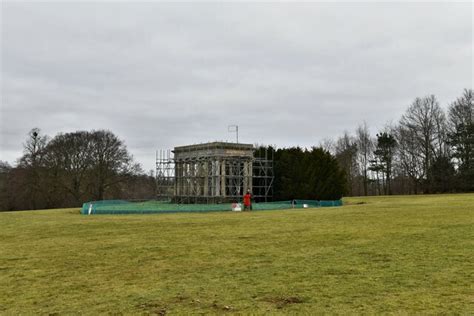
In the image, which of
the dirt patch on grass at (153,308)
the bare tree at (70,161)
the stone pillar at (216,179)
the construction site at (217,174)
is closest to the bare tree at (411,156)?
the construction site at (217,174)

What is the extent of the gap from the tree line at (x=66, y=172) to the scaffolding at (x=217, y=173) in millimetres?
9625


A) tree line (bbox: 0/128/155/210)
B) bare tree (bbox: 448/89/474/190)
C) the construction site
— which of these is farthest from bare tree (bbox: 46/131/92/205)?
bare tree (bbox: 448/89/474/190)

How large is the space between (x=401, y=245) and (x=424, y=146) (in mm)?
51117

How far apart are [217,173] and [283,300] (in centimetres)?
3184

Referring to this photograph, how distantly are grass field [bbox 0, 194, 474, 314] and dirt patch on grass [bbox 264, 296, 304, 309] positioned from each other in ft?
0.04

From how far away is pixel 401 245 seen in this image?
388 inches

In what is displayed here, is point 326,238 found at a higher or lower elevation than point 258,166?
lower

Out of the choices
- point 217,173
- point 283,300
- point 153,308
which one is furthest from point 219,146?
point 153,308

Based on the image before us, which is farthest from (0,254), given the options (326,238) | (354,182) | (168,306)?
(354,182)

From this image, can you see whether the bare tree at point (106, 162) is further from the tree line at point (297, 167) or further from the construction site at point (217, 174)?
the construction site at point (217, 174)

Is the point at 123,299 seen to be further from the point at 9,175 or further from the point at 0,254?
the point at 9,175

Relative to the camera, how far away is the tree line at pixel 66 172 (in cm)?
4644

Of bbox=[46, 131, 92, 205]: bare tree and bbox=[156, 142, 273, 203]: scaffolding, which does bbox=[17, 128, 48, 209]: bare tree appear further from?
bbox=[156, 142, 273, 203]: scaffolding

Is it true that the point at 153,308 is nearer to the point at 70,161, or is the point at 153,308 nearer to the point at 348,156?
the point at 70,161
